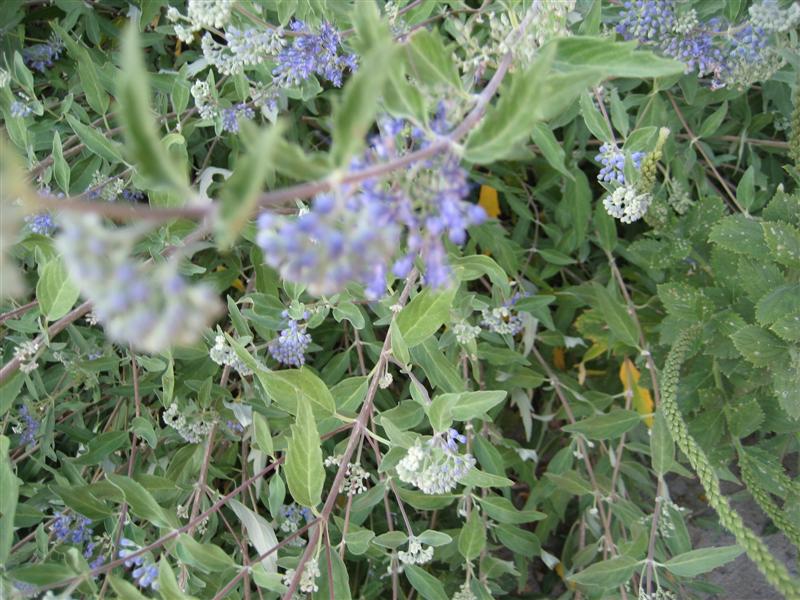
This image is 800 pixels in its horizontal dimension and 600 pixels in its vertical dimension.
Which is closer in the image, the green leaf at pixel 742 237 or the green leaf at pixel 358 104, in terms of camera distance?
the green leaf at pixel 358 104

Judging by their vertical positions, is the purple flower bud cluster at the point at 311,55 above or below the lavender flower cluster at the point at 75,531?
above

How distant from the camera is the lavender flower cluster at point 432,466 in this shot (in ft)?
3.08

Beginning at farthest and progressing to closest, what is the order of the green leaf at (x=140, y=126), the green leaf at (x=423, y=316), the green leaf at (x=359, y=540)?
the green leaf at (x=359, y=540) < the green leaf at (x=423, y=316) < the green leaf at (x=140, y=126)

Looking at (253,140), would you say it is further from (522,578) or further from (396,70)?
(522,578)

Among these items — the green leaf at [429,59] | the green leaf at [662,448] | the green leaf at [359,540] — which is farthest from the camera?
the green leaf at [662,448]

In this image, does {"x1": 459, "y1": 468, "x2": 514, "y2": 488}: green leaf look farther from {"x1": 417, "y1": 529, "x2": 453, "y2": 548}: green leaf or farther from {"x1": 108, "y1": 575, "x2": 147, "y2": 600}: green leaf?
{"x1": 108, "y1": 575, "x2": 147, "y2": 600}: green leaf

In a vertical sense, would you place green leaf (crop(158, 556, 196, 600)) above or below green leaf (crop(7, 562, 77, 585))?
above

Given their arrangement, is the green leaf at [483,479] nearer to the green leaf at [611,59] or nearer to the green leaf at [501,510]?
the green leaf at [501,510]

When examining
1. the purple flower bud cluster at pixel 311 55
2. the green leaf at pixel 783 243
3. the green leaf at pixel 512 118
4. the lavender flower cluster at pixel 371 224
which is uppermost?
the green leaf at pixel 512 118

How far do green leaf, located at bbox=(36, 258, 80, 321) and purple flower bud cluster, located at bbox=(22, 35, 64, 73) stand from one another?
83cm

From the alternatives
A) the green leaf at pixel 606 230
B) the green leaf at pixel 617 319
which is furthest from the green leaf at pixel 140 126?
the green leaf at pixel 606 230

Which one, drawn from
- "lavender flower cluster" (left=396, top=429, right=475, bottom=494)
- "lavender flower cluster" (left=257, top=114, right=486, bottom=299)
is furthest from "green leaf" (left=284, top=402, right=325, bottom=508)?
"lavender flower cluster" (left=257, top=114, right=486, bottom=299)

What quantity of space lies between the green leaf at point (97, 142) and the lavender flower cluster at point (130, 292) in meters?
0.88

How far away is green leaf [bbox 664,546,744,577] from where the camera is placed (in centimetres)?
119
